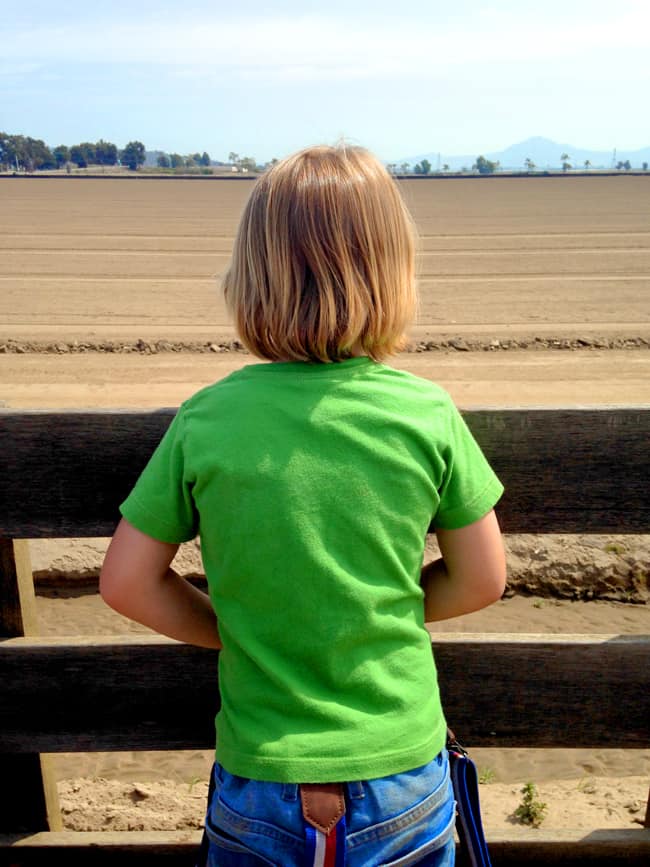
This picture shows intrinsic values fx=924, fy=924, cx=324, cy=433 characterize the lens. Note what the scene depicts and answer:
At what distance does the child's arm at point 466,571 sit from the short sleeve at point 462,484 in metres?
0.03

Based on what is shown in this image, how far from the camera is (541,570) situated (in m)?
5.23

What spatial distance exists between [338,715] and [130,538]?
410 millimetres

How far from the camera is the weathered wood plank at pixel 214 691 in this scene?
1955 mm

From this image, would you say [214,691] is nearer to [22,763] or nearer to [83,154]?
[22,763]

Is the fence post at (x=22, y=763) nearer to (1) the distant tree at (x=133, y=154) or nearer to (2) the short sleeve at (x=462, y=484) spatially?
(2) the short sleeve at (x=462, y=484)

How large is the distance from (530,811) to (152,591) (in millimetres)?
2050

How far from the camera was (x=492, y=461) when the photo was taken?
1.82 meters

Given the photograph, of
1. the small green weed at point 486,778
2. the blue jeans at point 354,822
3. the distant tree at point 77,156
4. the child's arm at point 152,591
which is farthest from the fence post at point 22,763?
the distant tree at point 77,156

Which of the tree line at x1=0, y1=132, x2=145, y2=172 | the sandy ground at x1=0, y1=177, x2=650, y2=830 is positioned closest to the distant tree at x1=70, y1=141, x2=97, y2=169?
the tree line at x1=0, y1=132, x2=145, y2=172

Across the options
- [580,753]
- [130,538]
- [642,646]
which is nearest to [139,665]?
[130,538]

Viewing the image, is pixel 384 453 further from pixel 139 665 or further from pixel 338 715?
pixel 139 665

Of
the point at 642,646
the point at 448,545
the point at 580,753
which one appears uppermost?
the point at 448,545

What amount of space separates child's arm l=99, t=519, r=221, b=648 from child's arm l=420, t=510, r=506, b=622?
0.38 metres

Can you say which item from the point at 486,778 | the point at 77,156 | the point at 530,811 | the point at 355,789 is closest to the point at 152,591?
the point at 355,789
